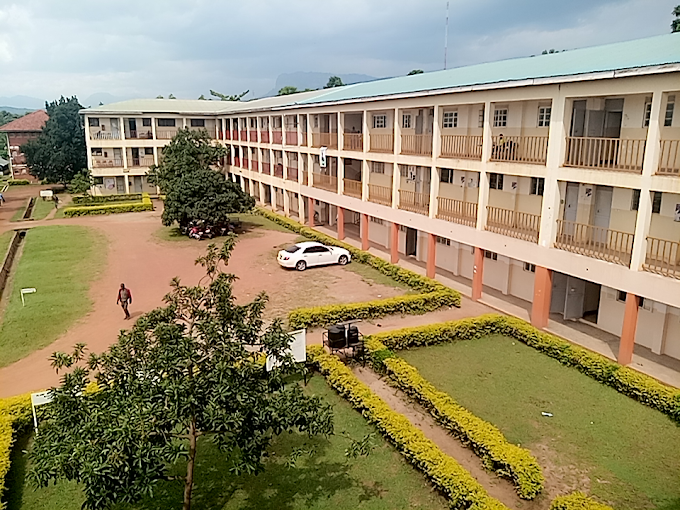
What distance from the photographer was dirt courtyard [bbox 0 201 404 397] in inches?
560

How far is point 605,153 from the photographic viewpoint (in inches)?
566

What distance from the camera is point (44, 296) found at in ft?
62.8

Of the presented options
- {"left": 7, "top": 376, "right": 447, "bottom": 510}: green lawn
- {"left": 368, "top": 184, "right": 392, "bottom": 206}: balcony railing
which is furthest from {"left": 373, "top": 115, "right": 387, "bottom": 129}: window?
{"left": 7, "top": 376, "right": 447, "bottom": 510}: green lawn

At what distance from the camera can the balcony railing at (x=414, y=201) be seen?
21.7m

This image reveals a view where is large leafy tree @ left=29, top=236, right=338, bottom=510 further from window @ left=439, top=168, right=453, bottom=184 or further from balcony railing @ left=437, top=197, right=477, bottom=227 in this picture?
window @ left=439, top=168, right=453, bottom=184

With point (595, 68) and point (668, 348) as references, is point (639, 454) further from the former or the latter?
point (595, 68)

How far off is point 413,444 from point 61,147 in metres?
51.5

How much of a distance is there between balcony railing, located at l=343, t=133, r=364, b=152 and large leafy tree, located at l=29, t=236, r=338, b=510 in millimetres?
19543

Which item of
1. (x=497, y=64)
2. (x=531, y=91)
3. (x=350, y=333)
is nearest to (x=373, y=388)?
(x=350, y=333)

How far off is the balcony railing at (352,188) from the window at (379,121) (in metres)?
2.92

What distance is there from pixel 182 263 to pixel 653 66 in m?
19.1

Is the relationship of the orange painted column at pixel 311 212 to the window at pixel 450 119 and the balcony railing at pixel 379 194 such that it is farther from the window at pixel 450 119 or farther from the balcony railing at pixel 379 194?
the window at pixel 450 119

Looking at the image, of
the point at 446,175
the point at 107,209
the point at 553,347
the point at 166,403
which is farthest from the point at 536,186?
the point at 107,209

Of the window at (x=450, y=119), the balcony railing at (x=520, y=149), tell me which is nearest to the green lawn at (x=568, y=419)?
the balcony railing at (x=520, y=149)
